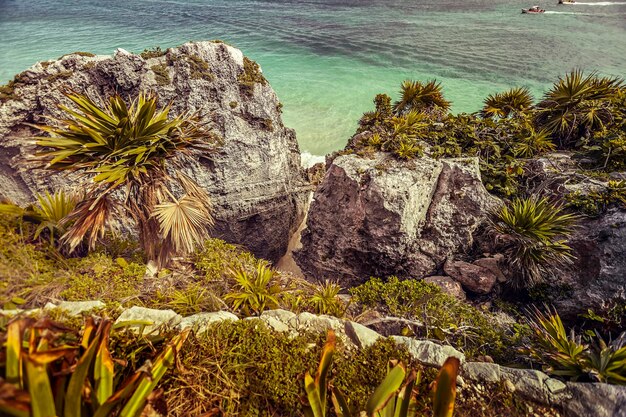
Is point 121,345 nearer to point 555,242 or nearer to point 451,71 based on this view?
point 555,242

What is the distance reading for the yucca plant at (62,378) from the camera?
1.67 m

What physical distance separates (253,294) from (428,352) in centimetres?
278

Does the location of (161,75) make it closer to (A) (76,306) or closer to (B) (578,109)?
(A) (76,306)

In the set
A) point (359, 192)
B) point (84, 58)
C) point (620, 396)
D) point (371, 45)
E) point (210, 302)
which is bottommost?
point (210, 302)

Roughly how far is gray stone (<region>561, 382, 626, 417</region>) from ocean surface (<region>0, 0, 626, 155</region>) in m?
14.9

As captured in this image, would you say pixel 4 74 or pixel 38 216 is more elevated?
pixel 4 74

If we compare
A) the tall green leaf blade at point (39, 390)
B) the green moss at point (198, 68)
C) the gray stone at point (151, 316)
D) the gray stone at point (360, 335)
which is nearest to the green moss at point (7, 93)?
the green moss at point (198, 68)

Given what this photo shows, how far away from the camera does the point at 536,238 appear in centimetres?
605

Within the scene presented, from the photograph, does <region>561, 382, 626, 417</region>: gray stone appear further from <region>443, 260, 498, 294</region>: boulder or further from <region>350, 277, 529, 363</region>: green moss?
<region>443, 260, 498, 294</region>: boulder

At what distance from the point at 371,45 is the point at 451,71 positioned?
36.6ft

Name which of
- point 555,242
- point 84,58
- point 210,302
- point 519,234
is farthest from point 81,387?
point 84,58

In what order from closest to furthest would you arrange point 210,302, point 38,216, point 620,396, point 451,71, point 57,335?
point 57,335
point 620,396
point 210,302
point 38,216
point 451,71

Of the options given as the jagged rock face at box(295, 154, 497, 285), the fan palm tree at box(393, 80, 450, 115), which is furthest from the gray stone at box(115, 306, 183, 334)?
the fan palm tree at box(393, 80, 450, 115)

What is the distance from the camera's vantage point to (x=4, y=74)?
21.7 metres
